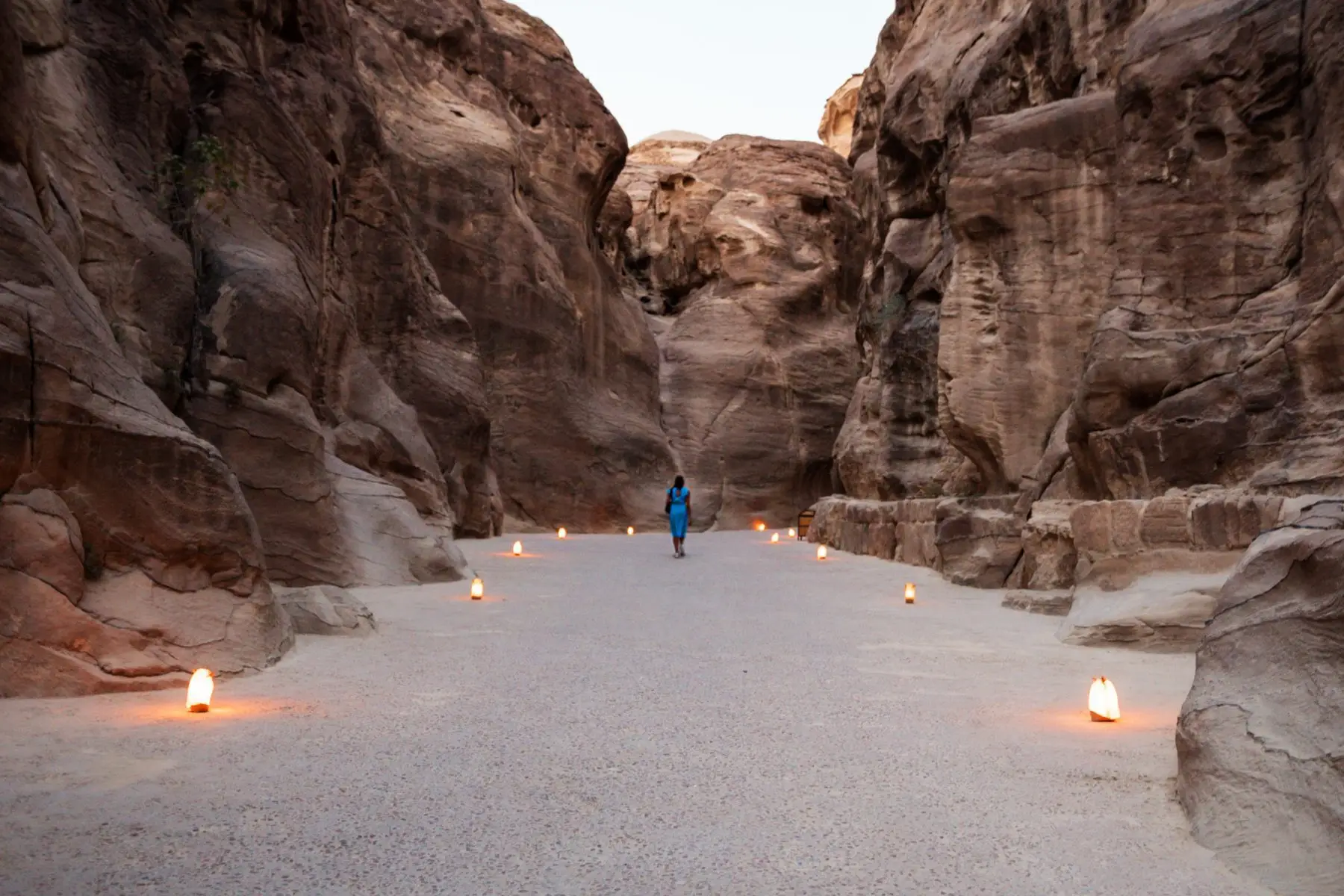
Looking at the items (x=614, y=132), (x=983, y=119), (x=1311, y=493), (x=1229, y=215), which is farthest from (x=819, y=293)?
(x=1311, y=493)

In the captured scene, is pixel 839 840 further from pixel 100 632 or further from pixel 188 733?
pixel 100 632

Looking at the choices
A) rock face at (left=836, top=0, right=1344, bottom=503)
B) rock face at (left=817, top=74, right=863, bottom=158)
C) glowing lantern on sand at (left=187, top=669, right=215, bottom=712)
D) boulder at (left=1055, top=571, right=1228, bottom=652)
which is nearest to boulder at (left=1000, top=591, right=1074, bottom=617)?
boulder at (left=1055, top=571, right=1228, bottom=652)

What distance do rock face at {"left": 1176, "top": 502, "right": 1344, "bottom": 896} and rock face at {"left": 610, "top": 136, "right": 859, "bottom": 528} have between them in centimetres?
2719

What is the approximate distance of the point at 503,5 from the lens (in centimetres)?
3022

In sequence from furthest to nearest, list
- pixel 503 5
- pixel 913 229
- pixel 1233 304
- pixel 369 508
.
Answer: pixel 503 5
pixel 913 229
pixel 369 508
pixel 1233 304

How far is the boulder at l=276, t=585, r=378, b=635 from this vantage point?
6777mm

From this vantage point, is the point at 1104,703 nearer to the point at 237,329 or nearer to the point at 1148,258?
the point at 1148,258

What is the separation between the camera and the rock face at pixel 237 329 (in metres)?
5.11

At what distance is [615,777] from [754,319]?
3152 centimetres

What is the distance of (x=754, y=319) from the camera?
34.4 metres

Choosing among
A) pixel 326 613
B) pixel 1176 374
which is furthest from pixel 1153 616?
pixel 326 613

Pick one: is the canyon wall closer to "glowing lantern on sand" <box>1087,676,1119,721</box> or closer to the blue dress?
"glowing lantern on sand" <box>1087,676,1119,721</box>

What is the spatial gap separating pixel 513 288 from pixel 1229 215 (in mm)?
17872

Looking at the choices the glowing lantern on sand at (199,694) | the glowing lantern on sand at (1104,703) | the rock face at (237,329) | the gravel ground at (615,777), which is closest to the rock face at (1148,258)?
the gravel ground at (615,777)
